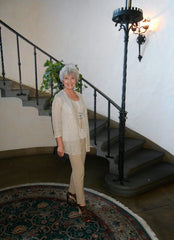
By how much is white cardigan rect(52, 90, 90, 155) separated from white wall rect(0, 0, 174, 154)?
1.91 metres

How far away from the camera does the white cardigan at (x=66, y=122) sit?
203 centimetres

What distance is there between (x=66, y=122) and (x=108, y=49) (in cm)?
252

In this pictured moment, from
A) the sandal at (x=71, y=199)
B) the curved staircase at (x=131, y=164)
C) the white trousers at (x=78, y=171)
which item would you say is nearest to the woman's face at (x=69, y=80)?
the white trousers at (x=78, y=171)

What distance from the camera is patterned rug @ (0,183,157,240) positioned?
2029mm

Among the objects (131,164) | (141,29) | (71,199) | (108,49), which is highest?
(141,29)

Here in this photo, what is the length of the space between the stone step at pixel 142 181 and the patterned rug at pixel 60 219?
20cm

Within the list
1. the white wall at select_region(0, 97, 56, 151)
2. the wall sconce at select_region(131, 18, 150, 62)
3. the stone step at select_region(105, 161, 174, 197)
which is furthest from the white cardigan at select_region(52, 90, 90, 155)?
the white wall at select_region(0, 97, 56, 151)

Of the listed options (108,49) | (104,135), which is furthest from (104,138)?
(108,49)

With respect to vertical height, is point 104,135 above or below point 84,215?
above

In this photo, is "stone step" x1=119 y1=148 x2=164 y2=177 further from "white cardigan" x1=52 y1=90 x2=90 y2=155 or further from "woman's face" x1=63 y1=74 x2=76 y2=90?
"woman's face" x1=63 y1=74 x2=76 y2=90

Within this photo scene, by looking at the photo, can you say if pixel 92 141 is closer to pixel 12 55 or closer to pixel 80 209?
pixel 80 209

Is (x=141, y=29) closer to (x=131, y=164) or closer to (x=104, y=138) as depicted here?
(x=104, y=138)

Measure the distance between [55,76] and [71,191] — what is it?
4.94 ft

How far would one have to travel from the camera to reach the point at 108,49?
13.3 ft
